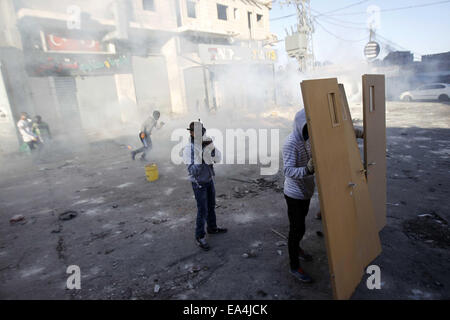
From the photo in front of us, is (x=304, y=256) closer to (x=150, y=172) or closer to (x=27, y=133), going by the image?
(x=150, y=172)

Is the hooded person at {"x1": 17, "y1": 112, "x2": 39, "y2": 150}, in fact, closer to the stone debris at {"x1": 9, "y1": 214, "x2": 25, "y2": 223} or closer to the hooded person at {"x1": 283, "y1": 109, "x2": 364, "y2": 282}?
the stone debris at {"x1": 9, "y1": 214, "x2": 25, "y2": 223}

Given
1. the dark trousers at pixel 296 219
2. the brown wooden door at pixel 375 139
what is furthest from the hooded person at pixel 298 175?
the brown wooden door at pixel 375 139

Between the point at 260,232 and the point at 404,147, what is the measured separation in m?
6.18

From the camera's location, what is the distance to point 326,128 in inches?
85.1

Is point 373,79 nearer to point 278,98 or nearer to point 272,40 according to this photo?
point 278,98

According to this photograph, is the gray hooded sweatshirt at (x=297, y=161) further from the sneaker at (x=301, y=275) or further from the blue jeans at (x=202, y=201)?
the blue jeans at (x=202, y=201)

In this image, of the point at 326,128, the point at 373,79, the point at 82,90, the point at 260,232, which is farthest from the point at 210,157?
the point at 82,90

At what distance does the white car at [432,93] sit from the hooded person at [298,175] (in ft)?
70.4

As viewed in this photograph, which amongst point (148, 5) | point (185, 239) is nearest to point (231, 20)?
point (148, 5)

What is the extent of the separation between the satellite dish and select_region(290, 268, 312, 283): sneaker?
93.1 feet

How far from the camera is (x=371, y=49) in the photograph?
24703mm

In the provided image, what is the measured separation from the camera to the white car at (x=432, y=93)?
17.6m

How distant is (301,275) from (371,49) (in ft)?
93.6

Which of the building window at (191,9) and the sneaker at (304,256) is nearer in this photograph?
the sneaker at (304,256)
